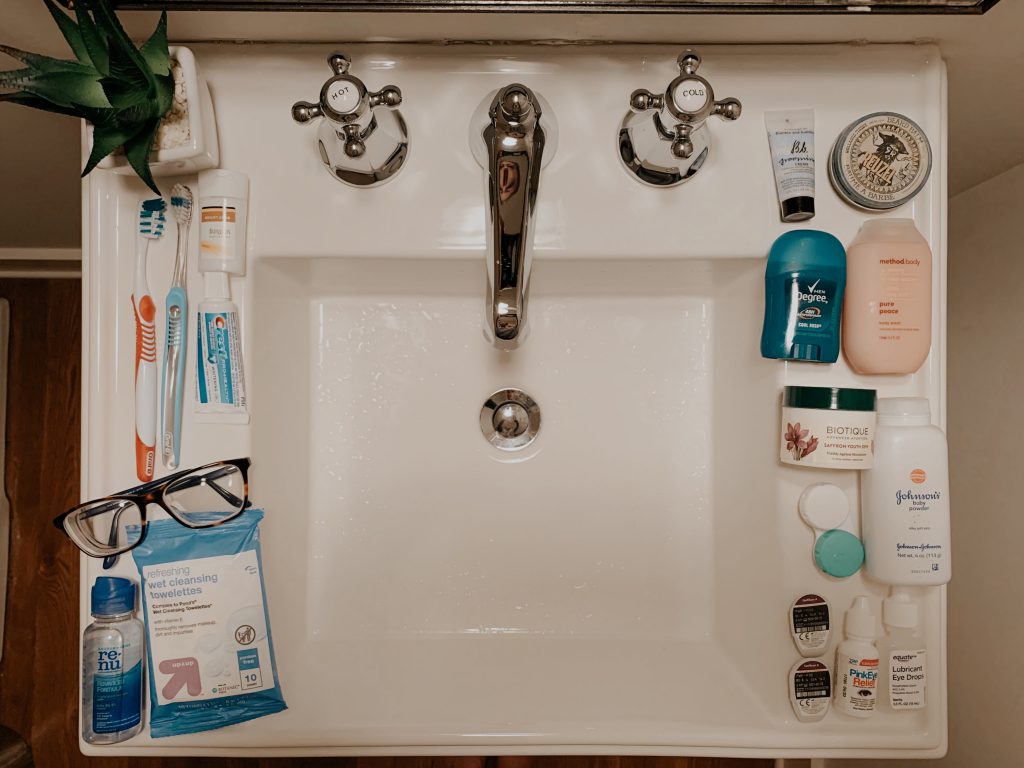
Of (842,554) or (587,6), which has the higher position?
(587,6)

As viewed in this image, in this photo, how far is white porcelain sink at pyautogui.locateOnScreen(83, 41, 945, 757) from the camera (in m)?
0.54

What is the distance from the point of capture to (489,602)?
0.62 metres

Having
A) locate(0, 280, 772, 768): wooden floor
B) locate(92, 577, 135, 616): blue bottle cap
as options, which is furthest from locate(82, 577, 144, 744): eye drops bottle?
locate(0, 280, 772, 768): wooden floor

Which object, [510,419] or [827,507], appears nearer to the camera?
[827,507]

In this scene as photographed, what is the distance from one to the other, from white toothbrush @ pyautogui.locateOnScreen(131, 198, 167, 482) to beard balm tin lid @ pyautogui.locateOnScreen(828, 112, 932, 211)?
25.8 inches

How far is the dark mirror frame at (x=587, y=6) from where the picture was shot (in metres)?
0.48

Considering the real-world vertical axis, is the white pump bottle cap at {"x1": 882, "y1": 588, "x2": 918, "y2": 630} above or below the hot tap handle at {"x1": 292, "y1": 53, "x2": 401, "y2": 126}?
below

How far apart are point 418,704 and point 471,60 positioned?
62 centimetres

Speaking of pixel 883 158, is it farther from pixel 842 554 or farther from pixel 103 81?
pixel 103 81

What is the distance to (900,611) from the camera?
0.53 metres

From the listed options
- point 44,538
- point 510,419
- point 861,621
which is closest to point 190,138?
point 510,419

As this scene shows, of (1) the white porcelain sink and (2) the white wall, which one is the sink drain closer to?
(1) the white porcelain sink

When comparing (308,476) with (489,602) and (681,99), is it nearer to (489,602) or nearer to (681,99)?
(489,602)

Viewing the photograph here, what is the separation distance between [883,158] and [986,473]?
528mm
